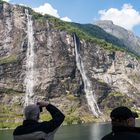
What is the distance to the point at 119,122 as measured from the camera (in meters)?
10.3

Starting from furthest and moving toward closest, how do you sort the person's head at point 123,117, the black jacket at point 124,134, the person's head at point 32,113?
1. the person's head at point 32,113
2. the person's head at point 123,117
3. the black jacket at point 124,134

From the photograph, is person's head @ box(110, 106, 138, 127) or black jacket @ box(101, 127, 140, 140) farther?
person's head @ box(110, 106, 138, 127)

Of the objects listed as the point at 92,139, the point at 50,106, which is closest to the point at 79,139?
the point at 92,139

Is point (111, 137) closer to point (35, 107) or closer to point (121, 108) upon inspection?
point (121, 108)

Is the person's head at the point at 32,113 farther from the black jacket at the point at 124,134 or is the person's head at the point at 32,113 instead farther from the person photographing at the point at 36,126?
the black jacket at the point at 124,134

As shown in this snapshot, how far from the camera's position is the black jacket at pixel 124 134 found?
32.4ft

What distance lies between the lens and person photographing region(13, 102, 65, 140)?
11703 mm

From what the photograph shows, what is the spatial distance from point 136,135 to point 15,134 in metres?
3.60

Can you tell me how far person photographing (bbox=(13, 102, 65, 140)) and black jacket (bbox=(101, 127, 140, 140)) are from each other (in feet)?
6.36

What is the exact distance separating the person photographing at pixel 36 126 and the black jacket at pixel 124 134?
194 centimetres

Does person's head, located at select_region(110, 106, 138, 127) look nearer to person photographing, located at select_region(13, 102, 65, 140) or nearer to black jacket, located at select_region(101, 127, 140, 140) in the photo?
black jacket, located at select_region(101, 127, 140, 140)

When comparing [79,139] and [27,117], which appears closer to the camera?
[27,117]

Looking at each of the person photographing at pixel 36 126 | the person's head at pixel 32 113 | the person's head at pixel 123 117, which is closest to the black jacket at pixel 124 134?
the person's head at pixel 123 117

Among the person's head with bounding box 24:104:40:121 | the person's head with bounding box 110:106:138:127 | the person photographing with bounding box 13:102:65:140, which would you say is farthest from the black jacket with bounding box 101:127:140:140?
the person's head with bounding box 24:104:40:121
